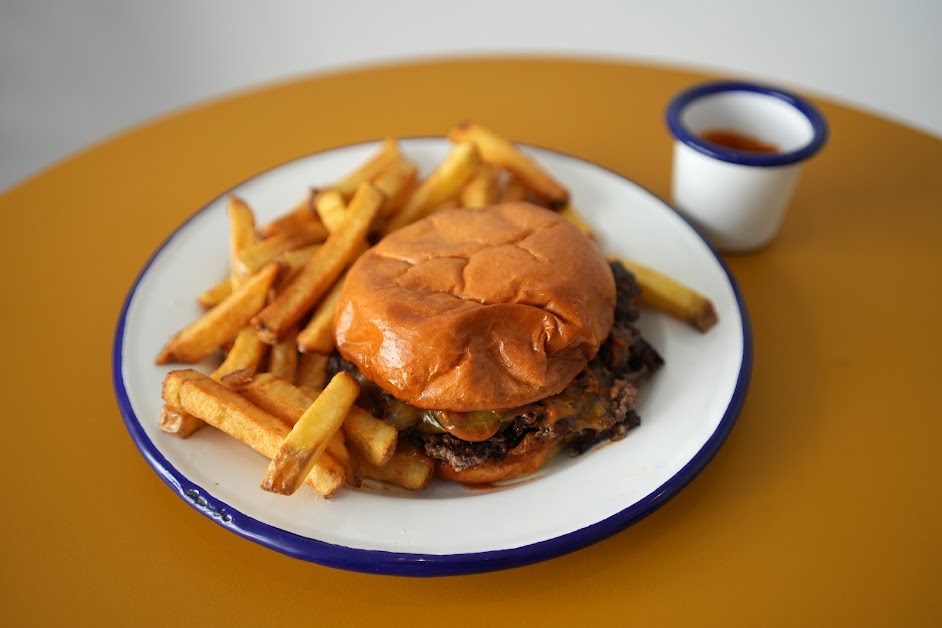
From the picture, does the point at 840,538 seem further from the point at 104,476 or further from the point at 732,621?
the point at 104,476

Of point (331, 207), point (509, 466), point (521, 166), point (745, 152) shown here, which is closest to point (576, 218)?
point (521, 166)

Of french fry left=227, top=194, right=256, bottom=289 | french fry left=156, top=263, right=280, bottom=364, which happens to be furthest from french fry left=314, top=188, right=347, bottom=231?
french fry left=156, top=263, right=280, bottom=364

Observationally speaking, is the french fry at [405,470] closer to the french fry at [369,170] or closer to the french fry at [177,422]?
the french fry at [177,422]

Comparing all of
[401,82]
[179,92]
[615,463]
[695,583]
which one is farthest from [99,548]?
[179,92]

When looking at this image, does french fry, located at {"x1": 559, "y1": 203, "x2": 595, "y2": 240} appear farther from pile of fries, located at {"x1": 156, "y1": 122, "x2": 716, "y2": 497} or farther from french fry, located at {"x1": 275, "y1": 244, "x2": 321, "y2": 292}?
french fry, located at {"x1": 275, "y1": 244, "x2": 321, "y2": 292}

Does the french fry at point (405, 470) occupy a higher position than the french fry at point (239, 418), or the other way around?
the french fry at point (239, 418)

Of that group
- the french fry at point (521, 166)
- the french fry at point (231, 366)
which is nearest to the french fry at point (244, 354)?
the french fry at point (231, 366)
